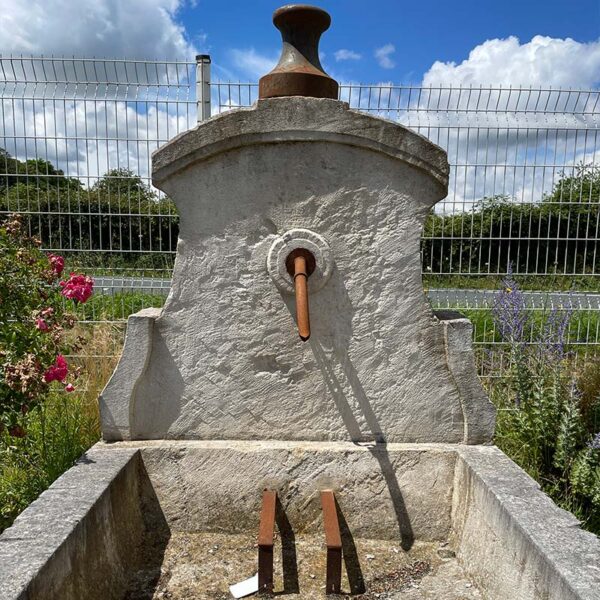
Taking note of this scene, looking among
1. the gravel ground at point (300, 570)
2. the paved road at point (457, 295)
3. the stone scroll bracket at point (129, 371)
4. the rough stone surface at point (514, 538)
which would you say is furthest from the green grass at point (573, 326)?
the stone scroll bracket at point (129, 371)

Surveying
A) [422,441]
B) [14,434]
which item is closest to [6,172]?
[14,434]

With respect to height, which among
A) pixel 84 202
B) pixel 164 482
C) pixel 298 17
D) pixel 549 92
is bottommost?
pixel 164 482

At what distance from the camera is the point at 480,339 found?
17.0ft

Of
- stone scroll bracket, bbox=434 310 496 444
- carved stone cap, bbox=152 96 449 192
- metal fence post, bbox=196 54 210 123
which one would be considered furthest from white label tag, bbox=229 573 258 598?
metal fence post, bbox=196 54 210 123

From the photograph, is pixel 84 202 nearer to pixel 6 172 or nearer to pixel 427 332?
pixel 6 172

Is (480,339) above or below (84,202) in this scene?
below

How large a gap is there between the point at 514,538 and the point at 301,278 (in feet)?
3.91

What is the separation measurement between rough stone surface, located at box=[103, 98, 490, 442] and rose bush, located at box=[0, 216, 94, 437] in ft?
1.22

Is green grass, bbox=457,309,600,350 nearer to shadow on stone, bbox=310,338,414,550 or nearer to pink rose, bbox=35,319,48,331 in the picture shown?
shadow on stone, bbox=310,338,414,550

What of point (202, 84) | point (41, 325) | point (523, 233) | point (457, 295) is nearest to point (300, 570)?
point (41, 325)

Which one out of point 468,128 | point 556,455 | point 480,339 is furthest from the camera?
point 480,339

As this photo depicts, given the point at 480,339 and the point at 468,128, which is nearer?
the point at 468,128

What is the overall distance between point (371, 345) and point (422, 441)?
19.4 inches

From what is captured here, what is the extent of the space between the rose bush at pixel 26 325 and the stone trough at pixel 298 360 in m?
0.35
